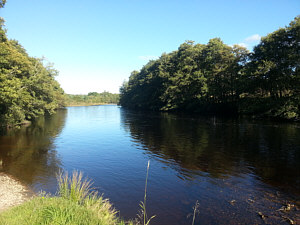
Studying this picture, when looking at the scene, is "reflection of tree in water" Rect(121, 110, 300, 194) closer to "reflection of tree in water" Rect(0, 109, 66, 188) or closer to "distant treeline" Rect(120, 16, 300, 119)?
"reflection of tree in water" Rect(0, 109, 66, 188)

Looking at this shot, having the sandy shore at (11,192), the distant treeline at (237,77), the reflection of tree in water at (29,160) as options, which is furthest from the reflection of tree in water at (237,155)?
the distant treeline at (237,77)

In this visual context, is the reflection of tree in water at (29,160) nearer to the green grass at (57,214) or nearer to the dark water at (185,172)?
the dark water at (185,172)

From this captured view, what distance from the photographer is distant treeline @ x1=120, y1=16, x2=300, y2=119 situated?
39500mm

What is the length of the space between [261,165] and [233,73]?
43.5 metres

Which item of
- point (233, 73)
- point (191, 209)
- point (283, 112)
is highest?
point (233, 73)

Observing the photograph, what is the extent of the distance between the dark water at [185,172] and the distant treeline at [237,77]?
19.6 meters

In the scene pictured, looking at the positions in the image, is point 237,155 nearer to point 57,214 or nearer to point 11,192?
point 57,214

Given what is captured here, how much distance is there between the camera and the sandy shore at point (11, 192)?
949 cm

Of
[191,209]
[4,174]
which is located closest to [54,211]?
[191,209]

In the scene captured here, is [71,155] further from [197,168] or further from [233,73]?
[233,73]

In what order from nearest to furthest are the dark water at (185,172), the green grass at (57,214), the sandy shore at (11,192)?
the green grass at (57,214) < the sandy shore at (11,192) < the dark water at (185,172)

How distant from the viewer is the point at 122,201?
34.4 ft

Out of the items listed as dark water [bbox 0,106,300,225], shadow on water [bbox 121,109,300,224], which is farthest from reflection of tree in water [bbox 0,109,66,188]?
shadow on water [bbox 121,109,300,224]

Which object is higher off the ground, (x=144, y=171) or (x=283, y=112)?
(x=283, y=112)
